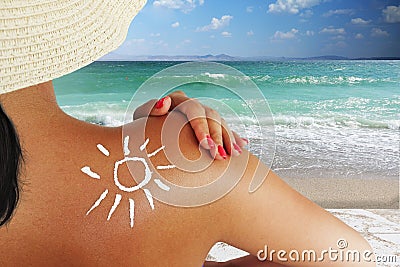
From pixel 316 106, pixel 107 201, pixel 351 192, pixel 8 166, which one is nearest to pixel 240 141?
pixel 107 201

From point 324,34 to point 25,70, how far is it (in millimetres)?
8598

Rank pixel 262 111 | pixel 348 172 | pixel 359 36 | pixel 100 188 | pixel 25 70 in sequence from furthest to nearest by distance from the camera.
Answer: pixel 359 36
pixel 348 172
pixel 262 111
pixel 100 188
pixel 25 70

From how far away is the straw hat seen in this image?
1.93 feet

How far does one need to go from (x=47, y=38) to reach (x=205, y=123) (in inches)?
10.6

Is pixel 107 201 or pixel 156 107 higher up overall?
pixel 156 107

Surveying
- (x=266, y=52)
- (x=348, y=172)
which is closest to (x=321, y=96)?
(x=266, y=52)

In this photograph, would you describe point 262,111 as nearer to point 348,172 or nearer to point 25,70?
point 25,70

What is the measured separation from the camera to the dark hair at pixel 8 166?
63cm

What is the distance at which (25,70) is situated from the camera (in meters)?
0.60

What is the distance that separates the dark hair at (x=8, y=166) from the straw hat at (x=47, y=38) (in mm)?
54

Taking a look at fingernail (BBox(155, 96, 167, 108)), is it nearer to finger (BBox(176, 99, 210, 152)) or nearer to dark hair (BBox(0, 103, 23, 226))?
finger (BBox(176, 99, 210, 152))

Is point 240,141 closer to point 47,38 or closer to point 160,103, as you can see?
point 160,103

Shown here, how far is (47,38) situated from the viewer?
61 cm

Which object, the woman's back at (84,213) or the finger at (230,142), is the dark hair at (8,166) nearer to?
the woman's back at (84,213)
